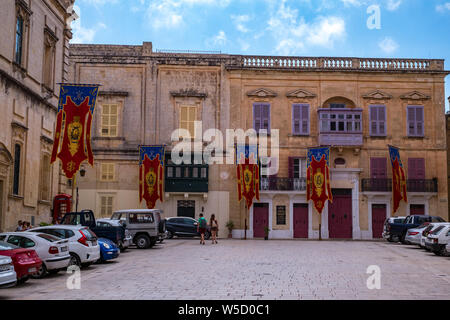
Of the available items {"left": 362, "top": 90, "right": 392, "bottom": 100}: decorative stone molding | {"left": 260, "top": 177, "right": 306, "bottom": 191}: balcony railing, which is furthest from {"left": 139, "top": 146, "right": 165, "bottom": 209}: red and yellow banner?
{"left": 362, "top": 90, "right": 392, "bottom": 100}: decorative stone molding

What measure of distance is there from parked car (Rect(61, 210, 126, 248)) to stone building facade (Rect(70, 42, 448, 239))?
16.7m

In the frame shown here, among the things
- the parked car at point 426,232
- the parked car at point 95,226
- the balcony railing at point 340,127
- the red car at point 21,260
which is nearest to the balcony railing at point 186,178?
the balcony railing at point 340,127

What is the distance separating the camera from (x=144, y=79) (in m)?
41.0

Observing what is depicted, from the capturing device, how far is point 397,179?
38.9 metres

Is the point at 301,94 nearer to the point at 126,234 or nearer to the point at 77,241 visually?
the point at 126,234

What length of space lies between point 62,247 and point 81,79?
2654 cm

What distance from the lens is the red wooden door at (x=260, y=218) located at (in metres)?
40.3

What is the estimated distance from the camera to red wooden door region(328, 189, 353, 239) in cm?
4034

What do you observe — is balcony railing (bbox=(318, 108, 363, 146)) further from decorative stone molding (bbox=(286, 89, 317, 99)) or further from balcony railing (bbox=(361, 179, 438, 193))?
balcony railing (bbox=(361, 179, 438, 193))

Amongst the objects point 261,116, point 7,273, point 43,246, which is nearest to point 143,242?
point 43,246

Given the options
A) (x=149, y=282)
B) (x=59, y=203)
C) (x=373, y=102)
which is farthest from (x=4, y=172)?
(x=373, y=102)

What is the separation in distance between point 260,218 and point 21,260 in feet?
92.0

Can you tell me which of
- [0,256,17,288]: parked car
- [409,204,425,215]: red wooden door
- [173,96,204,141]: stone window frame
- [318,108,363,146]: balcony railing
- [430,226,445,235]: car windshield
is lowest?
[0,256,17,288]: parked car

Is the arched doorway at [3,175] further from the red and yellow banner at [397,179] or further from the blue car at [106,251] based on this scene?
the red and yellow banner at [397,179]
